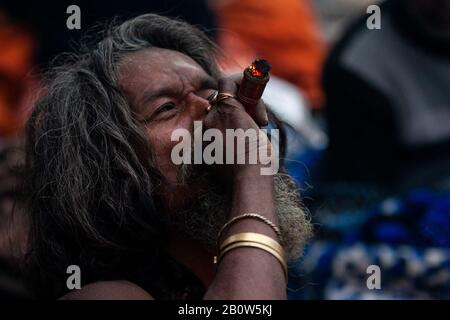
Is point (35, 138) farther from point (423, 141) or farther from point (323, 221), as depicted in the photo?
point (423, 141)

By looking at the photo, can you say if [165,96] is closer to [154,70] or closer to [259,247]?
[154,70]

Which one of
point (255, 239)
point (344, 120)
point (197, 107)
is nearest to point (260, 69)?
point (197, 107)

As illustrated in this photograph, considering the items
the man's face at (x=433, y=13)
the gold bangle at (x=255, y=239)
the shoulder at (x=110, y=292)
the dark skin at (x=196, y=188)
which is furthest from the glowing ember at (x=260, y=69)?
the man's face at (x=433, y=13)

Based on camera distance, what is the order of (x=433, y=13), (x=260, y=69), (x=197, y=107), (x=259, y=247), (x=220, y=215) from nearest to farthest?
(x=259, y=247)
(x=260, y=69)
(x=220, y=215)
(x=197, y=107)
(x=433, y=13)

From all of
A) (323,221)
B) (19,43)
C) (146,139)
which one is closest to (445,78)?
(323,221)

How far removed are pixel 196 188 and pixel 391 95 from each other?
198 cm

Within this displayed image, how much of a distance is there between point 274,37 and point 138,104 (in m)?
3.18

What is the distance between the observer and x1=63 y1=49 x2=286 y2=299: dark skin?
1963mm

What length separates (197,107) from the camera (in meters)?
2.39

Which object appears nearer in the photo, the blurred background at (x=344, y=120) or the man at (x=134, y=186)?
the man at (x=134, y=186)

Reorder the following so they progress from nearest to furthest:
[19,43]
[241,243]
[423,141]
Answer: [241,243], [423,141], [19,43]

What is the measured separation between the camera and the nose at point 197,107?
7.81 feet

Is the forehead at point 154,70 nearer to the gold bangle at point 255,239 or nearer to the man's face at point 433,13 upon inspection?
the gold bangle at point 255,239

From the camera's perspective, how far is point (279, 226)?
2174mm
